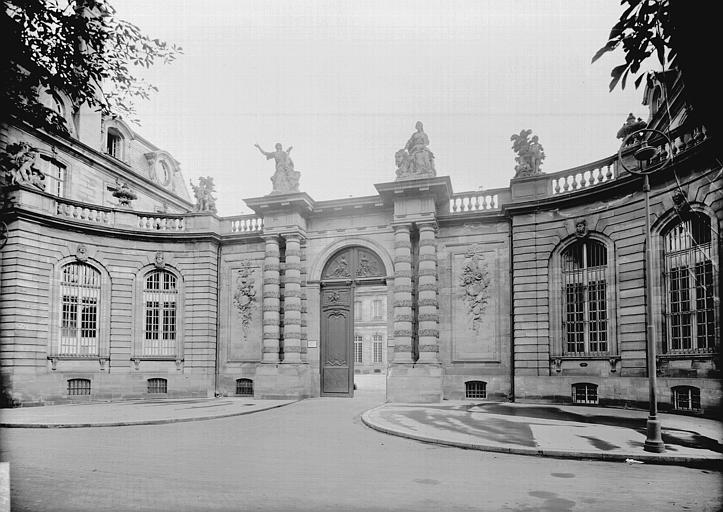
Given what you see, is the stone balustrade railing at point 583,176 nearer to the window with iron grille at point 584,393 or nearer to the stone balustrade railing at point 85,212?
the window with iron grille at point 584,393

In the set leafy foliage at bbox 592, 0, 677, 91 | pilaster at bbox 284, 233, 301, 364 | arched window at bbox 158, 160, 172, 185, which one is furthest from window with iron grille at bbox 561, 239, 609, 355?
arched window at bbox 158, 160, 172, 185

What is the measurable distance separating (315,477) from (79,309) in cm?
1740

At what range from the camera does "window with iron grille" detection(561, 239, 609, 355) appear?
19.0 meters

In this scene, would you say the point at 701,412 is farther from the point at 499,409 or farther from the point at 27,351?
the point at 27,351

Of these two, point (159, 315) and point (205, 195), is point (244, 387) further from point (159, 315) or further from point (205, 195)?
point (205, 195)

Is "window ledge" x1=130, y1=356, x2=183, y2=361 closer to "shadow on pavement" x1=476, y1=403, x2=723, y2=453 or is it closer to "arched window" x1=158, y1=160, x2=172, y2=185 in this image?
"shadow on pavement" x1=476, y1=403, x2=723, y2=453

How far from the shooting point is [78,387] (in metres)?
22.0

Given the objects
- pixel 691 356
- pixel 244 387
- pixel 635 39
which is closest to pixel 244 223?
pixel 244 387

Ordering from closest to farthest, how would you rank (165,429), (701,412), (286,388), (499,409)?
(165,429)
(701,412)
(499,409)
(286,388)

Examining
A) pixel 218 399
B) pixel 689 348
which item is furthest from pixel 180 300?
pixel 689 348

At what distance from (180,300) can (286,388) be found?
6.41 metres

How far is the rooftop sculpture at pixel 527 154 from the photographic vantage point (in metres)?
20.9

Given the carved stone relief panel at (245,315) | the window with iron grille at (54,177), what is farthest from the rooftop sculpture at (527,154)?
the window with iron grille at (54,177)

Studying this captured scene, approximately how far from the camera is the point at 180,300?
24.3 m
